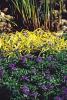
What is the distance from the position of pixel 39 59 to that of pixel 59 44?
0.65 meters

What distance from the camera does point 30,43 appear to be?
5582 mm

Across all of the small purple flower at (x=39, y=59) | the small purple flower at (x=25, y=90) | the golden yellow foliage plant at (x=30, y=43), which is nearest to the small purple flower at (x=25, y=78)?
the small purple flower at (x=25, y=90)

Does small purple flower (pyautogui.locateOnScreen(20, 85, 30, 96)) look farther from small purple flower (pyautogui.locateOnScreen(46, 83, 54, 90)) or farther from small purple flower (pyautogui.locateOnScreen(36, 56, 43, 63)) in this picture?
small purple flower (pyautogui.locateOnScreen(36, 56, 43, 63))

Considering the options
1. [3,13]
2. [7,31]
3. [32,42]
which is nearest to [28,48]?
[32,42]

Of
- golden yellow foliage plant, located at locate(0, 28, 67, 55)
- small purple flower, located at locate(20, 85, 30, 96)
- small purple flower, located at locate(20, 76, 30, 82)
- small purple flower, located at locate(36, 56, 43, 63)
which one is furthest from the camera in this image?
golden yellow foliage plant, located at locate(0, 28, 67, 55)

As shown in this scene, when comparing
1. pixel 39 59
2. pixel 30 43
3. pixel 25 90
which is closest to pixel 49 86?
pixel 25 90

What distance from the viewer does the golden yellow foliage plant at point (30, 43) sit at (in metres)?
5.42

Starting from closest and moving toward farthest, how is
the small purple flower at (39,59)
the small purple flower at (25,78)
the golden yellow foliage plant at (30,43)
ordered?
1. the small purple flower at (25,78)
2. the small purple flower at (39,59)
3. the golden yellow foliage plant at (30,43)

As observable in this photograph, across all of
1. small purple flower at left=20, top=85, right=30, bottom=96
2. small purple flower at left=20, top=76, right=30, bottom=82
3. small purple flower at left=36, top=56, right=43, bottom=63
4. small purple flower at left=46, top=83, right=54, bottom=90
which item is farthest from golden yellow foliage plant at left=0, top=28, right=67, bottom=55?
small purple flower at left=20, top=85, right=30, bottom=96

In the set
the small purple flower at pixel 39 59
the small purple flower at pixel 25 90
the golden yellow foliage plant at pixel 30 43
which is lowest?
the small purple flower at pixel 25 90

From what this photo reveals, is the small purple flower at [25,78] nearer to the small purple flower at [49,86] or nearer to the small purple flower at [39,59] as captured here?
the small purple flower at [49,86]

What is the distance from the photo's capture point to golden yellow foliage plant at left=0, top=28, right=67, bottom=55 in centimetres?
542

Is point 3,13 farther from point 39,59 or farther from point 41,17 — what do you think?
point 39,59

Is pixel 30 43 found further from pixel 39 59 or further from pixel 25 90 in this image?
pixel 25 90
